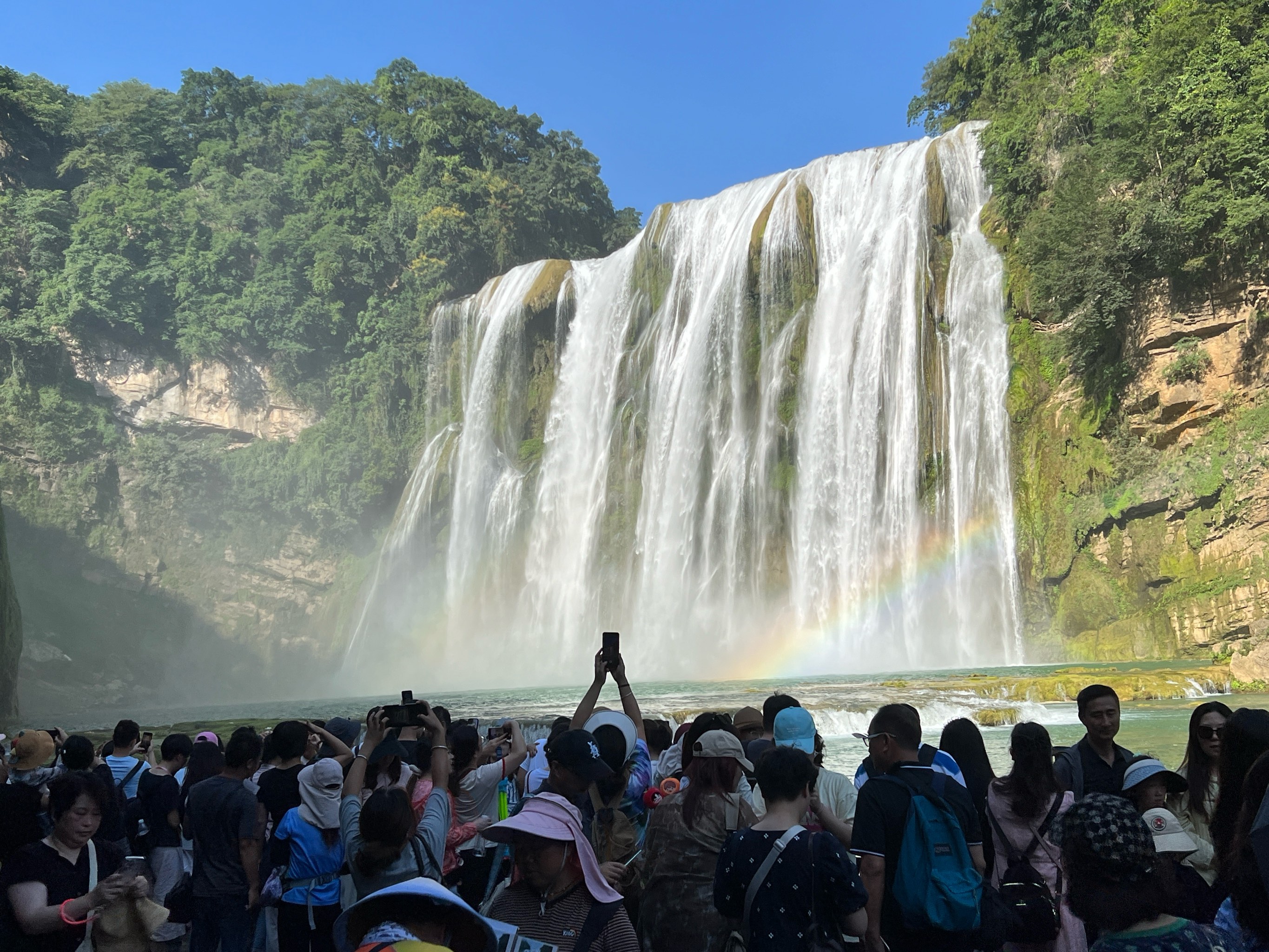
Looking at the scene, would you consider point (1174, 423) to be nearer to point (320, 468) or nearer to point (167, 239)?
point (320, 468)

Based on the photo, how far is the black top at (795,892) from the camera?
285 cm

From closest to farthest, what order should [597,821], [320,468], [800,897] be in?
[800,897], [597,821], [320,468]

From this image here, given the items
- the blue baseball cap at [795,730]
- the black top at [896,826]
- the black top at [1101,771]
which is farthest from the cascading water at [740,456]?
the black top at [896,826]

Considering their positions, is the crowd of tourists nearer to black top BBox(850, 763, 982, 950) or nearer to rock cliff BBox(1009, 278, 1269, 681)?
black top BBox(850, 763, 982, 950)

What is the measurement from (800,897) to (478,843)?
1830 mm

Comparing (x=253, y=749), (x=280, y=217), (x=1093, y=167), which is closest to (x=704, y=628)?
(x=1093, y=167)

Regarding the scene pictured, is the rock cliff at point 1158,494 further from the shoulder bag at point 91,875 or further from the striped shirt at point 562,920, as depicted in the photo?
the shoulder bag at point 91,875

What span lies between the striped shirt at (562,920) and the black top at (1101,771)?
7.12 ft

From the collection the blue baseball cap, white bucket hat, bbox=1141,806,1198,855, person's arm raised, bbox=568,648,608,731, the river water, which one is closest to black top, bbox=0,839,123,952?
person's arm raised, bbox=568,648,608,731

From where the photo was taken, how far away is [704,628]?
2830cm

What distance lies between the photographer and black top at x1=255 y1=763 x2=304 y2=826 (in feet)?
14.6

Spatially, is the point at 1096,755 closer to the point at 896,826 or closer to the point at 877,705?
the point at 896,826

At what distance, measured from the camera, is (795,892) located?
2.86 meters

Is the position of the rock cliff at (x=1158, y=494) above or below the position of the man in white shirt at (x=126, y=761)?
above
